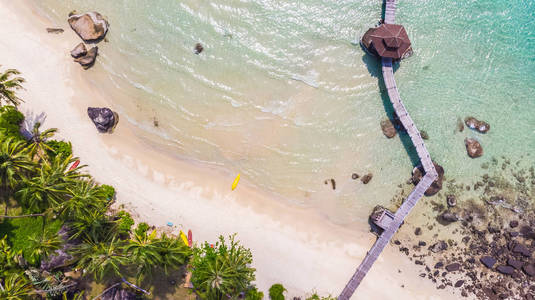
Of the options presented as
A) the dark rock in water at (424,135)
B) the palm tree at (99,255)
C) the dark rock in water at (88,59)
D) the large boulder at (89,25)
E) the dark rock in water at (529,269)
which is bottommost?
the palm tree at (99,255)

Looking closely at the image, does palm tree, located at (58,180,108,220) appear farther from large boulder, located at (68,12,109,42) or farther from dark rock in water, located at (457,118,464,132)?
dark rock in water, located at (457,118,464,132)

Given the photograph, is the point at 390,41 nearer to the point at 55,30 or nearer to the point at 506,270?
the point at 506,270

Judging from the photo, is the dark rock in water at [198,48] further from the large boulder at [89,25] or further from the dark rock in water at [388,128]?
the dark rock in water at [388,128]

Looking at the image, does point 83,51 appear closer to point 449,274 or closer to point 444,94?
point 444,94

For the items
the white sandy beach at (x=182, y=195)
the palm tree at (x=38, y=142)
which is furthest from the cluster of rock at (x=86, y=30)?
the palm tree at (x=38, y=142)

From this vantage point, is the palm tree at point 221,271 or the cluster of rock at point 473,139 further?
the cluster of rock at point 473,139

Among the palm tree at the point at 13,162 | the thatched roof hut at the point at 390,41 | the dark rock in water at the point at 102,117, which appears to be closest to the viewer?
the palm tree at the point at 13,162

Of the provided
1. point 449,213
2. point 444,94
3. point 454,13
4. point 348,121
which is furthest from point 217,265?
point 454,13

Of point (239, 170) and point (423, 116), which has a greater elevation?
point (423, 116)
